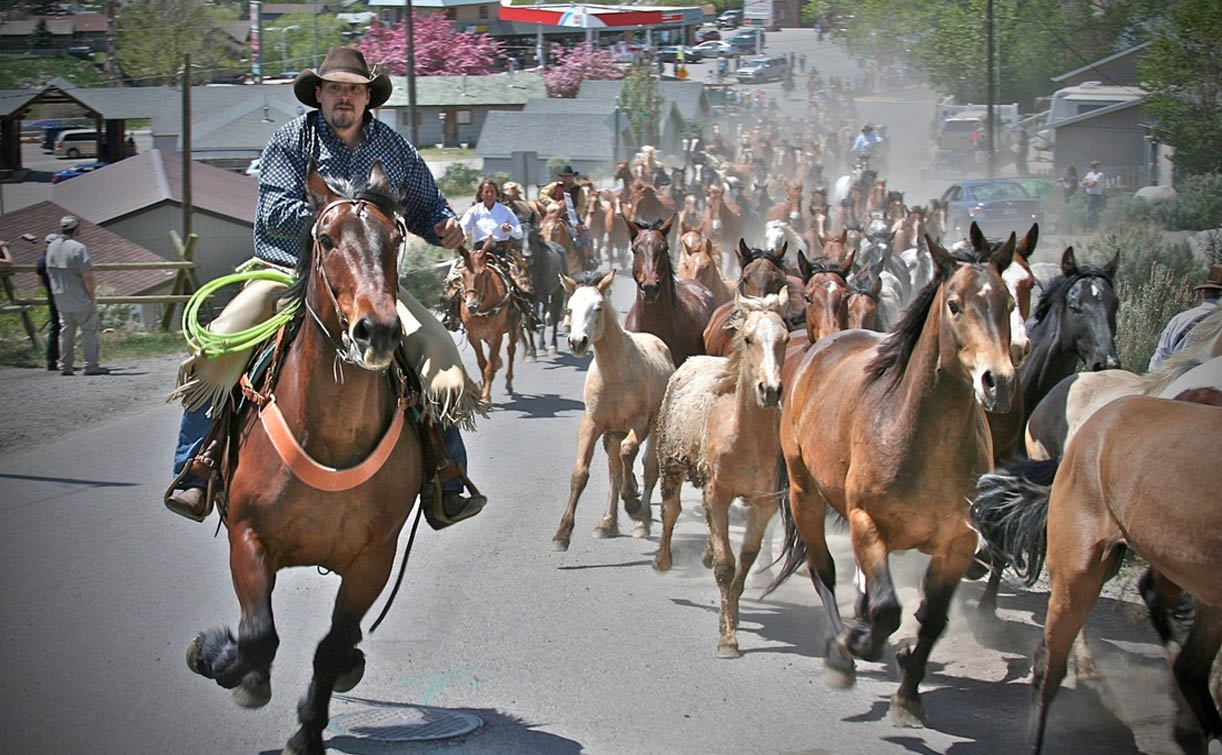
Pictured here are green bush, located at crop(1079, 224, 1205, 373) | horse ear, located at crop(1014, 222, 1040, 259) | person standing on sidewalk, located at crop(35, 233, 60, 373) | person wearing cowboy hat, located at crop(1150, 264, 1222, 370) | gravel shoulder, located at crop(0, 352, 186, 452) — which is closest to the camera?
horse ear, located at crop(1014, 222, 1040, 259)

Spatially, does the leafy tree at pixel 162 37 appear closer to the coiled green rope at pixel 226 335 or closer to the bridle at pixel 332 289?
the coiled green rope at pixel 226 335

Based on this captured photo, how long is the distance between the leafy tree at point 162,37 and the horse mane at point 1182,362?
37.5 meters

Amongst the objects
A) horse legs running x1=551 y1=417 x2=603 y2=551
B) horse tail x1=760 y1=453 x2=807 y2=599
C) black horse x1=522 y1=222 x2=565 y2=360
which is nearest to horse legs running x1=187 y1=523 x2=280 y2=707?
horse tail x1=760 y1=453 x2=807 y2=599

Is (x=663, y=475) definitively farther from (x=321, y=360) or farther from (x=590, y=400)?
(x=321, y=360)

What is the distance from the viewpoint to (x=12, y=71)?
38.4m

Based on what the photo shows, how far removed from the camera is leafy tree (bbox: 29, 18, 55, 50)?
37.8m

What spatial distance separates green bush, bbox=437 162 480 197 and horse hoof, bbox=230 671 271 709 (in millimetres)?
43445

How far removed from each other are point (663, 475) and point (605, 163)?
4601cm

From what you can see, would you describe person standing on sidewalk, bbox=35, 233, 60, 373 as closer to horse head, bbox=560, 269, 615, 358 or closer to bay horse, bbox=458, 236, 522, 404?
bay horse, bbox=458, 236, 522, 404

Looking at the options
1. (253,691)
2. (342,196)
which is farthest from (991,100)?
(253,691)

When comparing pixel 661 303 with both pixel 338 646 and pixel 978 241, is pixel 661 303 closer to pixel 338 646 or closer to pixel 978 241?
pixel 978 241

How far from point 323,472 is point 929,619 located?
3121mm

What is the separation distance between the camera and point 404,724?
6941mm

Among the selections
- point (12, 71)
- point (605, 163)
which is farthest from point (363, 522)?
point (605, 163)
